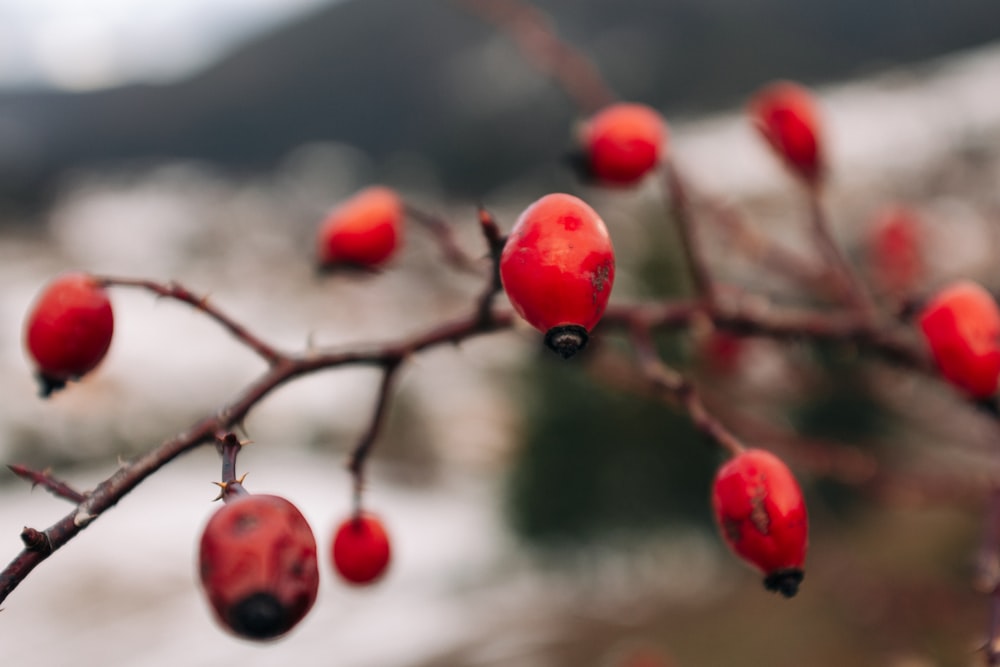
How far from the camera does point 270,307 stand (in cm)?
1315

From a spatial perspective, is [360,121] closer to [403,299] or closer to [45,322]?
[403,299]

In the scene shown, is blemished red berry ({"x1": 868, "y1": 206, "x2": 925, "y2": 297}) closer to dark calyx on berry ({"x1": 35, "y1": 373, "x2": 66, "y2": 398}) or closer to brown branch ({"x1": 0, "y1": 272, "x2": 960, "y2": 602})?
brown branch ({"x1": 0, "y1": 272, "x2": 960, "y2": 602})

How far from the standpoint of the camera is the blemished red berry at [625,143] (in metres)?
1.43

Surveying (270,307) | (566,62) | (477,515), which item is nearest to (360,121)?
(270,307)

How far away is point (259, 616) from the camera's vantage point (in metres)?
0.65

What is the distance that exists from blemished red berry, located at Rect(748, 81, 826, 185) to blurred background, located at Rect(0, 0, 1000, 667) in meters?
0.46

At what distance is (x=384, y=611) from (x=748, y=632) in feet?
11.0

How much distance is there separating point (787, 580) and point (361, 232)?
101 cm

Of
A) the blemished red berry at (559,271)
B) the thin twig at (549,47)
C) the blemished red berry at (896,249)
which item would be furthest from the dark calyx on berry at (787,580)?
the blemished red berry at (896,249)

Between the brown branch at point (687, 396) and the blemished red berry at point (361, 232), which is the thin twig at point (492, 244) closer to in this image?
the brown branch at point (687, 396)

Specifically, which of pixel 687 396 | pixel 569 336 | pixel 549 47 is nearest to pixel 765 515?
pixel 687 396

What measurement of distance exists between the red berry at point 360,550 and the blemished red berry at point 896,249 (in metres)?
2.13

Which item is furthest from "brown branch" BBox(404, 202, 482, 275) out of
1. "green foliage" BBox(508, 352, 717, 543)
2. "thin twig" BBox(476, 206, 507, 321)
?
"green foliage" BBox(508, 352, 717, 543)

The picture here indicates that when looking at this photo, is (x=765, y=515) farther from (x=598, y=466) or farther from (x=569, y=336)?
(x=598, y=466)
